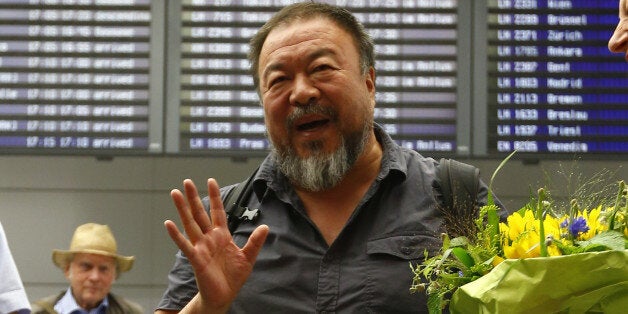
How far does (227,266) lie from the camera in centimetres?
221

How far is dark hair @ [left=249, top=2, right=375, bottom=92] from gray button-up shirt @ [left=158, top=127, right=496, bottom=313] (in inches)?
11.6

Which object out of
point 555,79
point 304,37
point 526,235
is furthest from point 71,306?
point 526,235

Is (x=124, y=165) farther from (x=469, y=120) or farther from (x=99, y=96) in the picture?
(x=469, y=120)

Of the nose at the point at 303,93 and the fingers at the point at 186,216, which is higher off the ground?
the nose at the point at 303,93

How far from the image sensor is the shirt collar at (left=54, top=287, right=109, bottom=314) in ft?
17.0

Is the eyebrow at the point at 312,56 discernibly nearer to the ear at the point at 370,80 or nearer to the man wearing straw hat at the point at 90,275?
the ear at the point at 370,80

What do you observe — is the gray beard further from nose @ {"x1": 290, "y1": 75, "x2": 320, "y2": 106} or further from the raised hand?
the raised hand

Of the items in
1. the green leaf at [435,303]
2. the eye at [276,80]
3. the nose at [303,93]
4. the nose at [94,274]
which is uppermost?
the eye at [276,80]

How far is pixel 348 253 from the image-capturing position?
244 centimetres

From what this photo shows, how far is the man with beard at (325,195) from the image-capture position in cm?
238

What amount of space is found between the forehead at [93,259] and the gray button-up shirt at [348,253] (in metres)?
3.09

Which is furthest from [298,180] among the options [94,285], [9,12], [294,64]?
[9,12]

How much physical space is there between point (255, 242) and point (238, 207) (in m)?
0.40

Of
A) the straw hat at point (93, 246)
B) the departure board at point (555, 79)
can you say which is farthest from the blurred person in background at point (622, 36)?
the departure board at point (555, 79)
